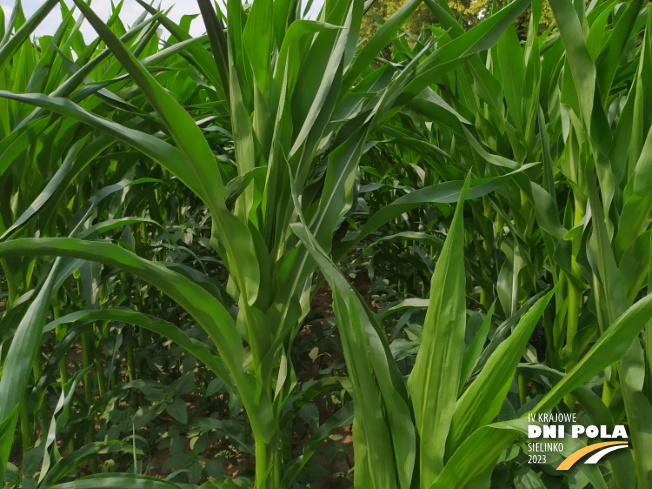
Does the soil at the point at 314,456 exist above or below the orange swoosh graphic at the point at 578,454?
above

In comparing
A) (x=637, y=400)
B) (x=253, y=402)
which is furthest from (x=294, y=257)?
(x=637, y=400)

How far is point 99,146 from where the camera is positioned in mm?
980

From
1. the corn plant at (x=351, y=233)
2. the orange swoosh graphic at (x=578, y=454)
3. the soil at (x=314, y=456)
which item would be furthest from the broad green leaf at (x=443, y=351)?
the soil at (x=314, y=456)

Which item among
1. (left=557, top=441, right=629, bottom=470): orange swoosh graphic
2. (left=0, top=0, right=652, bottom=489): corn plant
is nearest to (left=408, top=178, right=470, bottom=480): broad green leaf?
(left=0, top=0, right=652, bottom=489): corn plant

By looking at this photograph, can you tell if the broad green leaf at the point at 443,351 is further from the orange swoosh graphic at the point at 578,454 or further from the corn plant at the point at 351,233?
the orange swoosh graphic at the point at 578,454

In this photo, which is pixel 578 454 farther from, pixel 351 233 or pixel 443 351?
pixel 351 233

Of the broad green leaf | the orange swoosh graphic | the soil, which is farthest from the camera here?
the soil

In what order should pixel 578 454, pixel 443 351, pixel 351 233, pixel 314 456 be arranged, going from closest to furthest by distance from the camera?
pixel 443 351 → pixel 578 454 → pixel 351 233 → pixel 314 456

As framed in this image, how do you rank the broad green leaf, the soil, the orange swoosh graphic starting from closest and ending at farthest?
the broad green leaf, the orange swoosh graphic, the soil

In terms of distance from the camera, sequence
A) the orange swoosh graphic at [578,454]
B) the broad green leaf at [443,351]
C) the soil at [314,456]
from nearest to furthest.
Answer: the broad green leaf at [443,351], the orange swoosh graphic at [578,454], the soil at [314,456]

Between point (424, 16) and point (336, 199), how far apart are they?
18517mm

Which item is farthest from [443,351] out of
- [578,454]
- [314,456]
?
[314,456]

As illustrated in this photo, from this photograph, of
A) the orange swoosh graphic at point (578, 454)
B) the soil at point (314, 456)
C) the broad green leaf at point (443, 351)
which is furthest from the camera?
the soil at point (314, 456)

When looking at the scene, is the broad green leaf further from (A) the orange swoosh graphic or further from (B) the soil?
(B) the soil
